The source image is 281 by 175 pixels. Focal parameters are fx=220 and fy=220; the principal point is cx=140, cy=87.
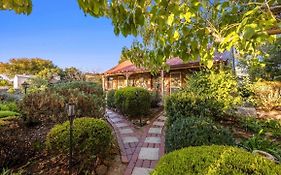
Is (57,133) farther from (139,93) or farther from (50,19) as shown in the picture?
(50,19)

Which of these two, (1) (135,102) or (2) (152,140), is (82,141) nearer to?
(2) (152,140)

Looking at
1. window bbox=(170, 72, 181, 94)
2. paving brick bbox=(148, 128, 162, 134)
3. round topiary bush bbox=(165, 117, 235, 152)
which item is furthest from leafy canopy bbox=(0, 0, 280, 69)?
window bbox=(170, 72, 181, 94)

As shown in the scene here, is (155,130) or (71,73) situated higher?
(71,73)

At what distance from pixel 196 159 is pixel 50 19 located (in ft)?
35.4

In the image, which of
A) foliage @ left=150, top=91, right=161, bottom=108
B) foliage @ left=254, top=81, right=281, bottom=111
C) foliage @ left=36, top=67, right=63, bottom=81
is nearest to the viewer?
foliage @ left=254, top=81, right=281, bottom=111

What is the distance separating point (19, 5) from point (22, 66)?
1444 inches

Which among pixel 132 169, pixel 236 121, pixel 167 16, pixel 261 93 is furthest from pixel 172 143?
pixel 261 93

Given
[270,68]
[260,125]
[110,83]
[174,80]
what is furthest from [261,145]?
[110,83]

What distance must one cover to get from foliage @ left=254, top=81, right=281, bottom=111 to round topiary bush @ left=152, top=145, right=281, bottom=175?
7.04 metres

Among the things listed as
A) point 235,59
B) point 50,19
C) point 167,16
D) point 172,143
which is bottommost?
point 172,143

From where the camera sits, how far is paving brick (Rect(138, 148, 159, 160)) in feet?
16.5

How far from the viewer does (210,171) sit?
204 cm

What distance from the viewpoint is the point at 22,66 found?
113 feet

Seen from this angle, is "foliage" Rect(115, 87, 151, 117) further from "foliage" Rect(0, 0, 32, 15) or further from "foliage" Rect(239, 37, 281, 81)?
"foliage" Rect(0, 0, 32, 15)
